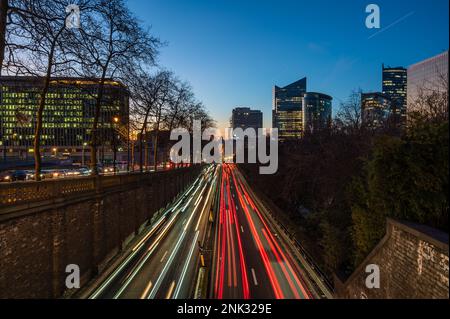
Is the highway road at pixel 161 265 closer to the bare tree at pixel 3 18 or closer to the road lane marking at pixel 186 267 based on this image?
the road lane marking at pixel 186 267

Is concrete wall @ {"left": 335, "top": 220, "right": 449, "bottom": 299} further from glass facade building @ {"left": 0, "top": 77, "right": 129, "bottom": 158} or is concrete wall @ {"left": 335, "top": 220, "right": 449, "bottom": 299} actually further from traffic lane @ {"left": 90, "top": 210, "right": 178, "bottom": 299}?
glass facade building @ {"left": 0, "top": 77, "right": 129, "bottom": 158}

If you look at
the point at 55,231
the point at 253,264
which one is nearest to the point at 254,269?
the point at 253,264

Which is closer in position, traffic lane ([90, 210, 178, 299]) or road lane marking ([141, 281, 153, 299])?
road lane marking ([141, 281, 153, 299])

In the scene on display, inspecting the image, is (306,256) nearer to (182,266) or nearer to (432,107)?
(182,266)

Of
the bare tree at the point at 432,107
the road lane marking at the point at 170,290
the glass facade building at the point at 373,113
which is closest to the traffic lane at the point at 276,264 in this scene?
the road lane marking at the point at 170,290

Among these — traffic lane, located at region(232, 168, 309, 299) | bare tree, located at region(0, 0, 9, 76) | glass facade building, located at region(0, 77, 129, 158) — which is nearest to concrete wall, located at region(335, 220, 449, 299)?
traffic lane, located at region(232, 168, 309, 299)

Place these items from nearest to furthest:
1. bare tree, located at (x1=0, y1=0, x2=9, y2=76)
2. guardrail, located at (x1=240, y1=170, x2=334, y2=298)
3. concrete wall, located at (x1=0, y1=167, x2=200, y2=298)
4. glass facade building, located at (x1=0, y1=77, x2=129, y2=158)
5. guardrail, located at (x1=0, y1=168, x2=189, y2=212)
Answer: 1. guardrail, located at (x1=0, y1=168, x2=189, y2=212)
2. concrete wall, located at (x1=0, y1=167, x2=200, y2=298)
3. bare tree, located at (x1=0, y1=0, x2=9, y2=76)
4. glass facade building, located at (x1=0, y1=77, x2=129, y2=158)
5. guardrail, located at (x1=240, y1=170, x2=334, y2=298)
